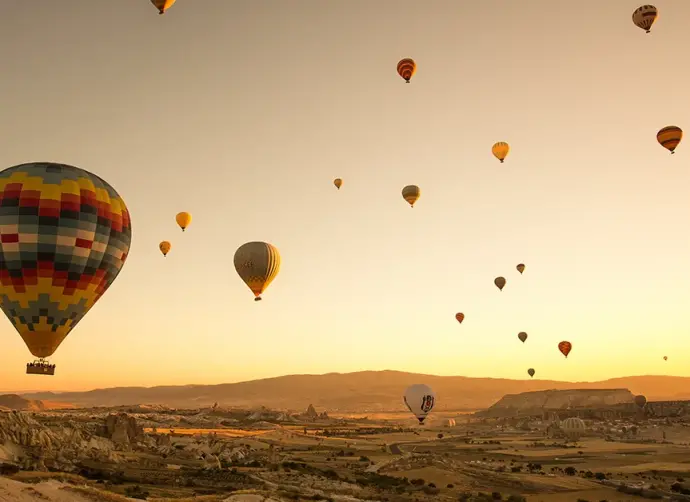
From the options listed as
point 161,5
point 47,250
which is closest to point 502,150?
point 161,5

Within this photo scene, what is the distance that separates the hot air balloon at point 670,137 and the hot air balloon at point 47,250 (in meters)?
54.0

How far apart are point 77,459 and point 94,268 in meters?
21.9

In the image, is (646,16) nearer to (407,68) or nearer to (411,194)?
(407,68)

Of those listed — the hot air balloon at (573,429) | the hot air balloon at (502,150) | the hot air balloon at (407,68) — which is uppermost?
the hot air balloon at (407,68)

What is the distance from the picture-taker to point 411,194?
243 feet

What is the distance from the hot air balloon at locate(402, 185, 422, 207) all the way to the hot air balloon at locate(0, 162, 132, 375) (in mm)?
40535

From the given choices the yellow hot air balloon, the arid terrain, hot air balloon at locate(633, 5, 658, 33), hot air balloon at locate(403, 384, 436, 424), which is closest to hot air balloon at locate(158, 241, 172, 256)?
the yellow hot air balloon

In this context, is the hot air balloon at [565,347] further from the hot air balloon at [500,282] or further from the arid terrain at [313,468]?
the hot air balloon at [500,282]

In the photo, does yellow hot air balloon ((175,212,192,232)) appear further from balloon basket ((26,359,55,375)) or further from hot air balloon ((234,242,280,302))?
balloon basket ((26,359,55,375))

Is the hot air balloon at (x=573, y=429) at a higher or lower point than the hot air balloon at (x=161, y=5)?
lower

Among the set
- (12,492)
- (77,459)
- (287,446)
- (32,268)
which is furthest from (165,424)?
(12,492)

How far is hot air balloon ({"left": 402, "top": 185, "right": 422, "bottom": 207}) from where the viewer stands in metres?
74.1

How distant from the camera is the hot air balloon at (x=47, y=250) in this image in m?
40.1

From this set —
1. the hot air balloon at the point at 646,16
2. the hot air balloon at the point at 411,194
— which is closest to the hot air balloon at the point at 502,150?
the hot air balloon at the point at 411,194
